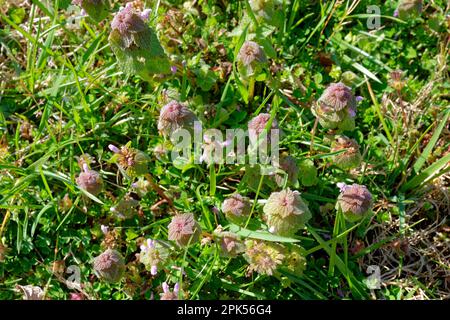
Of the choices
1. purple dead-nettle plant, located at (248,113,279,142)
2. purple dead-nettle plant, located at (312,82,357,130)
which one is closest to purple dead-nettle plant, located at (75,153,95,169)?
purple dead-nettle plant, located at (248,113,279,142)

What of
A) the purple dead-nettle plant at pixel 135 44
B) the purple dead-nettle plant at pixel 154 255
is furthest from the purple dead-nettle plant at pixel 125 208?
the purple dead-nettle plant at pixel 135 44

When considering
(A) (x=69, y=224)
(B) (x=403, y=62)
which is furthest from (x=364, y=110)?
(A) (x=69, y=224)

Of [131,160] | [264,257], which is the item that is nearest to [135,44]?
[131,160]

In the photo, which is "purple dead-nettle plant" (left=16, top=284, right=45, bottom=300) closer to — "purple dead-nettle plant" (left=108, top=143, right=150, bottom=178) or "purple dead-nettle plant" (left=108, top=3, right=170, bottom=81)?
"purple dead-nettle plant" (left=108, top=143, right=150, bottom=178)

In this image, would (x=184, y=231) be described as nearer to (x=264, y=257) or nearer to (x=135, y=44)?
(x=264, y=257)

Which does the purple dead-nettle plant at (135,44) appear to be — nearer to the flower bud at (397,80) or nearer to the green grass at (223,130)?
the green grass at (223,130)
